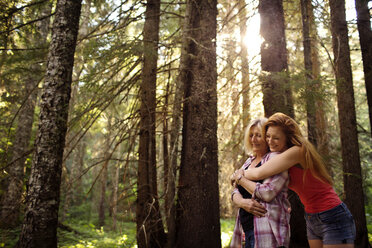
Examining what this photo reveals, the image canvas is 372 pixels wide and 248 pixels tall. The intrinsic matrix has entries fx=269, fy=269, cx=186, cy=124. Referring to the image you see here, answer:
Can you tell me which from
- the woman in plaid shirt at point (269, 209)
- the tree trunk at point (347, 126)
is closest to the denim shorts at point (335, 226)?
the woman in plaid shirt at point (269, 209)

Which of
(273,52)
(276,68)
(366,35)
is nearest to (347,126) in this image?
(366,35)

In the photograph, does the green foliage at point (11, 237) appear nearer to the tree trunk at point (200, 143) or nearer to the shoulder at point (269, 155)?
the tree trunk at point (200, 143)

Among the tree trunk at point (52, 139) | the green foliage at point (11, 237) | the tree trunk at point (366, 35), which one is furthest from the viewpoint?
the green foliage at point (11, 237)

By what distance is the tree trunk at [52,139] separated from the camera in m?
3.64

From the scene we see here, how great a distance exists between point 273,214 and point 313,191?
53 centimetres

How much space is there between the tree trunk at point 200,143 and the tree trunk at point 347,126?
9.87 ft

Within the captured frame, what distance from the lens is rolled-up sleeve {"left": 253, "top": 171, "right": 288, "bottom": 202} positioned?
235 centimetres

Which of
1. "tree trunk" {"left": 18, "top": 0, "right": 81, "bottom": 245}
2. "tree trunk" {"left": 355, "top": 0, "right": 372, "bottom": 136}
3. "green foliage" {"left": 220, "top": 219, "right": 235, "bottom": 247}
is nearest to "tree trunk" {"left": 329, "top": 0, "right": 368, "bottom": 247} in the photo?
"tree trunk" {"left": 355, "top": 0, "right": 372, "bottom": 136}

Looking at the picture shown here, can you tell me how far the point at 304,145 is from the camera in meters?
2.44

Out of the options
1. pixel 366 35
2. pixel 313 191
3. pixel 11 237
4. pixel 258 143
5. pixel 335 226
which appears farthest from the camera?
pixel 11 237

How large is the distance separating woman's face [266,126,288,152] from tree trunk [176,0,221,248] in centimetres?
193

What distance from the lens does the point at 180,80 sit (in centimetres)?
436

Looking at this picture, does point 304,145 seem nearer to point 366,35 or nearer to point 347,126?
point 347,126

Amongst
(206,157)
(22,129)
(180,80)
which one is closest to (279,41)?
(180,80)
